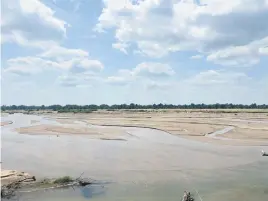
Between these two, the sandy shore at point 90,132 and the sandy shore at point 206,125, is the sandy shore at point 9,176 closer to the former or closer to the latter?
the sandy shore at point 90,132

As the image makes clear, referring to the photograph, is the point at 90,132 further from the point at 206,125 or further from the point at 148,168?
the point at 148,168

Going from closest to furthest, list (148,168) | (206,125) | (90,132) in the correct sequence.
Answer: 1. (148,168)
2. (90,132)
3. (206,125)

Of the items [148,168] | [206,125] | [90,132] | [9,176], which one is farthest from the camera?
[206,125]

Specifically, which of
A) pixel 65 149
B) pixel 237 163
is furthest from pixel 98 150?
pixel 237 163

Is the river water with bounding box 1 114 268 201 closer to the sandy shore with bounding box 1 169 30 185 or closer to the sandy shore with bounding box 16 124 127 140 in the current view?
the sandy shore with bounding box 1 169 30 185

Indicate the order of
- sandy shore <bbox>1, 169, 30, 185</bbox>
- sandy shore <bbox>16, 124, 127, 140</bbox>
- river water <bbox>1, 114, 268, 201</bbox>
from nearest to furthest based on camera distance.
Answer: river water <bbox>1, 114, 268, 201</bbox> → sandy shore <bbox>1, 169, 30, 185</bbox> → sandy shore <bbox>16, 124, 127, 140</bbox>

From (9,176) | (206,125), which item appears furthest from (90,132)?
(9,176)

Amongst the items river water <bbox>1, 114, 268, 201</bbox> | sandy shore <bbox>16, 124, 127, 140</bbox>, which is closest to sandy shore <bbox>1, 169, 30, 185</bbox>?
river water <bbox>1, 114, 268, 201</bbox>

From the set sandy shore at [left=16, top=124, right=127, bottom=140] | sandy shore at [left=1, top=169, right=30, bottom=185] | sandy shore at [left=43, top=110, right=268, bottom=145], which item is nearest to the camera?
sandy shore at [left=1, top=169, right=30, bottom=185]

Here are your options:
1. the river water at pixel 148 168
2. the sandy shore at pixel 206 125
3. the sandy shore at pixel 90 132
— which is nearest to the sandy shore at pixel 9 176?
the river water at pixel 148 168
